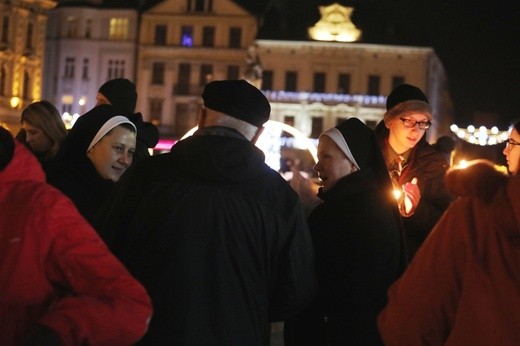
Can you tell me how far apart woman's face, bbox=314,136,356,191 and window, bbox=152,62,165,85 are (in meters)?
57.9

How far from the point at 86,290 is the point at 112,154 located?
8.21 ft

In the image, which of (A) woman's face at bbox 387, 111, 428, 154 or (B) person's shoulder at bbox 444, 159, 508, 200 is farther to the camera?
(A) woman's face at bbox 387, 111, 428, 154

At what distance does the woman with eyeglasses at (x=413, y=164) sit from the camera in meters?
4.94

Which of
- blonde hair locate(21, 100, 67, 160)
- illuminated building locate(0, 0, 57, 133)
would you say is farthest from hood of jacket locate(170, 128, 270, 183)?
illuminated building locate(0, 0, 57, 133)

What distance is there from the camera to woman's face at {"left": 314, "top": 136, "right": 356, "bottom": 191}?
4320 mm

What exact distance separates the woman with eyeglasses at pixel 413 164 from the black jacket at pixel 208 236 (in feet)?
4.94

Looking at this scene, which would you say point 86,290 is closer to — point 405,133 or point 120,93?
point 405,133

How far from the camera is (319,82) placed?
6006cm

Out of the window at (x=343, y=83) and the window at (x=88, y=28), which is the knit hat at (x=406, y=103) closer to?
the window at (x=343, y=83)

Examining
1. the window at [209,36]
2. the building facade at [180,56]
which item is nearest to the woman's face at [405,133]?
the building facade at [180,56]

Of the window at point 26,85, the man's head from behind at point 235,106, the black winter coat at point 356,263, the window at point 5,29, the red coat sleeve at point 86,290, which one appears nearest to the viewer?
the red coat sleeve at point 86,290

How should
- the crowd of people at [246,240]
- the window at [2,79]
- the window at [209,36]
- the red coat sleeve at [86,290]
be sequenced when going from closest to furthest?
the red coat sleeve at [86,290] → the crowd of people at [246,240] → the window at [2,79] → the window at [209,36]

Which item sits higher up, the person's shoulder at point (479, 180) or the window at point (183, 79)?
the window at point (183, 79)

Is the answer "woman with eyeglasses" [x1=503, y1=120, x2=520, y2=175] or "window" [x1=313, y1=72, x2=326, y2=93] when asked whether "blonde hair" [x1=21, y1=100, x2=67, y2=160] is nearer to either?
"woman with eyeglasses" [x1=503, y1=120, x2=520, y2=175]
